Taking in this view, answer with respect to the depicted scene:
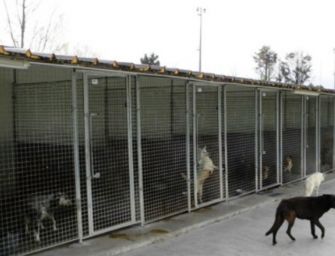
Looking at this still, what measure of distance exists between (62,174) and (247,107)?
3.71 meters

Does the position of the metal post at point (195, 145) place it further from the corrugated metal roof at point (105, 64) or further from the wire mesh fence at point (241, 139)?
the wire mesh fence at point (241, 139)

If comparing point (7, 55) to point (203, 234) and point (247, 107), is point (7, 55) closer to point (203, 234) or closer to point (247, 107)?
point (203, 234)

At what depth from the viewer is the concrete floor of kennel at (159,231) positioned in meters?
4.66

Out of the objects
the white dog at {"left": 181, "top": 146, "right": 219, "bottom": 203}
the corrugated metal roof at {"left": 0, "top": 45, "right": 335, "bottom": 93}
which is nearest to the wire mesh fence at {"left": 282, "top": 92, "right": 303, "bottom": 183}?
the corrugated metal roof at {"left": 0, "top": 45, "right": 335, "bottom": 93}

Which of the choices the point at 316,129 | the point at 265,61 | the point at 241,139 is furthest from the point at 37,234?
the point at 265,61

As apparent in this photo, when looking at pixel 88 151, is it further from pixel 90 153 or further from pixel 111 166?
pixel 111 166

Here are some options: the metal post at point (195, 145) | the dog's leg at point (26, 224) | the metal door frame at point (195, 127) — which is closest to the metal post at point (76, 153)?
the dog's leg at point (26, 224)

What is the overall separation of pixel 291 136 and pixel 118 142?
4492 millimetres

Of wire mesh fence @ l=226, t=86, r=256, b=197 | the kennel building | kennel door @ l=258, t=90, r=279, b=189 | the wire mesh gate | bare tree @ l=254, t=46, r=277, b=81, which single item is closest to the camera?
the kennel building

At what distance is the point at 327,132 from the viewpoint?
1048 centimetres

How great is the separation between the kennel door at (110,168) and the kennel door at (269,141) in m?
3.11

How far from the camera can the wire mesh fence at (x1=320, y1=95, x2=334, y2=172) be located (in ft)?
33.7

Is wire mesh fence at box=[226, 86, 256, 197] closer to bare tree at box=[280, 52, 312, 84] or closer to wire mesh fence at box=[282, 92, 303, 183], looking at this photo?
wire mesh fence at box=[282, 92, 303, 183]

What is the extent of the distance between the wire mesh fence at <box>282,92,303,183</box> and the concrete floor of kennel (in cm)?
122
